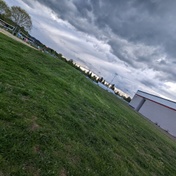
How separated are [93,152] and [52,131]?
1.67 meters

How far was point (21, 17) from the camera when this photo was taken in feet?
241

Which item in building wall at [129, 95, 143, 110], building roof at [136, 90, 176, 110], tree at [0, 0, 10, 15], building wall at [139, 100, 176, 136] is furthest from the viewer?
tree at [0, 0, 10, 15]

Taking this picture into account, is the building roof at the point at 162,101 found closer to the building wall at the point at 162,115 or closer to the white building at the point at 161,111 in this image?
the white building at the point at 161,111

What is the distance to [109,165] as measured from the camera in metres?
6.20

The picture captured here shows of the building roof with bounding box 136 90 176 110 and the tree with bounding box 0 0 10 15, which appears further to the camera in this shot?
the tree with bounding box 0 0 10 15

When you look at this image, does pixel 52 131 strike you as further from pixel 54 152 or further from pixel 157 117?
pixel 157 117

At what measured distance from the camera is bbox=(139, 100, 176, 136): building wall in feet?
119

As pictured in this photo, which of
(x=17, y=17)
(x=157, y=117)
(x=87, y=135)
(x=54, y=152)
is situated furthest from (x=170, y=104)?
(x=17, y=17)

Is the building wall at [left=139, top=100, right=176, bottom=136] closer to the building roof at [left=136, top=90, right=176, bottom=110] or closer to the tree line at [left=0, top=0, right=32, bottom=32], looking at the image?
the building roof at [left=136, top=90, right=176, bottom=110]

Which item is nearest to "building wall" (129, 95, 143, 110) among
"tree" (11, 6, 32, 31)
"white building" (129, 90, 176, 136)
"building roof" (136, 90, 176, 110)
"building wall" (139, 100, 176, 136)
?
"white building" (129, 90, 176, 136)

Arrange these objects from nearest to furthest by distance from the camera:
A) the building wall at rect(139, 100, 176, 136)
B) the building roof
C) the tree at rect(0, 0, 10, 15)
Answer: the building wall at rect(139, 100, 176, 136)
the building roof
the tree at rect(0, 0, 10, 15)

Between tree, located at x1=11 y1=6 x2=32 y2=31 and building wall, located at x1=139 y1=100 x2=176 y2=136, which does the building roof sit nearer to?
building wall, located at x1=139 y1=100 x2=176 y2=136

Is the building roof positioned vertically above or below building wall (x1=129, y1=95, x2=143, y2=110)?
above

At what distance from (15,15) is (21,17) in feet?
7.75
